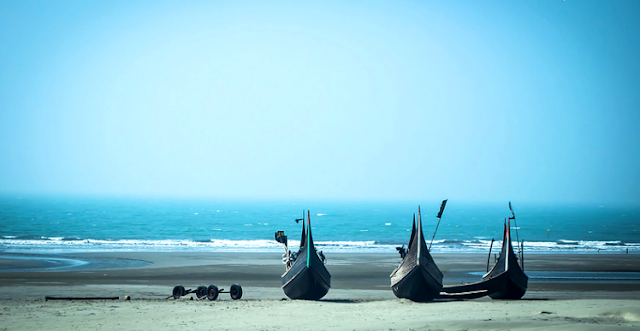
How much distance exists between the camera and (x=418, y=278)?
2180 cm

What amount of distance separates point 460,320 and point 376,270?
19168mm

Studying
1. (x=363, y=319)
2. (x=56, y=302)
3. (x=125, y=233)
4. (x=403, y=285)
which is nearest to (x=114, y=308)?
(x=56, y=302)

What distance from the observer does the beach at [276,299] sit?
54.9 feet

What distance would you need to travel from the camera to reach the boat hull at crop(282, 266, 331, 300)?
2250cm

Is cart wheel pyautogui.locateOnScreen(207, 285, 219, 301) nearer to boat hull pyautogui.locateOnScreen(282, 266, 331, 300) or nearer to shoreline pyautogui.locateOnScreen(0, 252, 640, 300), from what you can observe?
boat hull pyautogui.locateOnScreen(282, 266, 331, 300)

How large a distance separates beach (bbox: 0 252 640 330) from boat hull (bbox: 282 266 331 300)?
0.75 meters

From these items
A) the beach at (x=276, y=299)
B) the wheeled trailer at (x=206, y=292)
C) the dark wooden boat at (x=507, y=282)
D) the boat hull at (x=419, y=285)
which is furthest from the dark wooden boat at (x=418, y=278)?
the wheeled trailer at (x=206, y=292)

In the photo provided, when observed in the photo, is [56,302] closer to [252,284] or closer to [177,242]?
[252,284]

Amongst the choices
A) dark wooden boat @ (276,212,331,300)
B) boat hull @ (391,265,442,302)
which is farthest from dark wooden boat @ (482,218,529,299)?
dark wooden boat @ (276,212,331,300)

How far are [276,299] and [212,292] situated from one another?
2648mm

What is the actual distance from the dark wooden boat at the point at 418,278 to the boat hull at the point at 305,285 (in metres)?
2.82

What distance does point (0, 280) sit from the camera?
28.1 meters

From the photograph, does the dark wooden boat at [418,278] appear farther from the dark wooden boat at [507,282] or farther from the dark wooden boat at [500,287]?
the dark wooden boat at [507,282]

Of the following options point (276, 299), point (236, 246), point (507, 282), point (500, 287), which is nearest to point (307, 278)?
point (276, 299)
